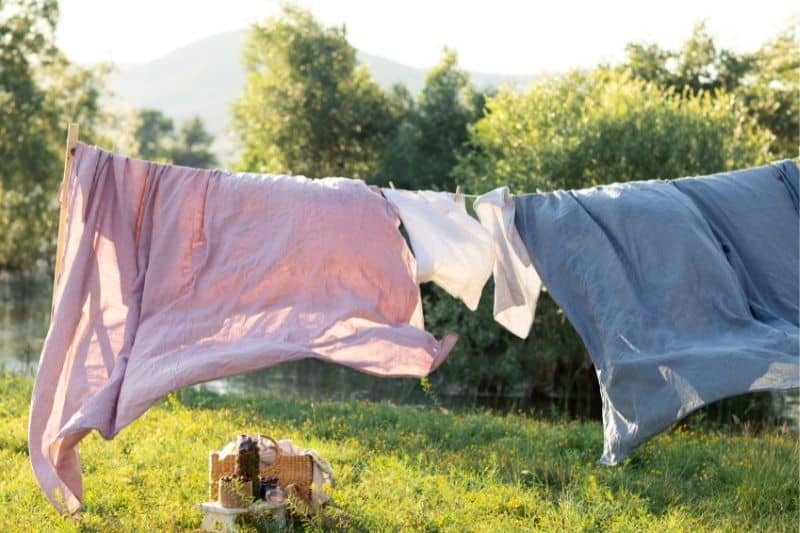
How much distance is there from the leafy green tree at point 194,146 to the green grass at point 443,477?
5371 cm

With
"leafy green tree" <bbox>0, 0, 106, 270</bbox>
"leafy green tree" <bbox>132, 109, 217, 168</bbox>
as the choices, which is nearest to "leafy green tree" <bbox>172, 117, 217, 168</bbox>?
"leafy green tree" <bbox>132, 109, 217, 168</bbox>

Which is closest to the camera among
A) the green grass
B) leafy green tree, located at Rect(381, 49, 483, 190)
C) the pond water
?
the green grass

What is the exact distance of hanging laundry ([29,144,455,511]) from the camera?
432 cm

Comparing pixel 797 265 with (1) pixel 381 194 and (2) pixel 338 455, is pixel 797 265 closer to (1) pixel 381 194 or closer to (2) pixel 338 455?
(1) pixel 381 194

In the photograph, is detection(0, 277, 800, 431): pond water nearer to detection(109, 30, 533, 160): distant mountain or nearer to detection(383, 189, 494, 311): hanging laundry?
detection(383, 189, 494, 311): hanging laundry

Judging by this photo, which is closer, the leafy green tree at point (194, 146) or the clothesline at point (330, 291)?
the clothesline at point (330, 291)

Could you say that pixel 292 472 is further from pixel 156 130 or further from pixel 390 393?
pixel 156 130

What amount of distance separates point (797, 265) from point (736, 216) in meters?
0.39

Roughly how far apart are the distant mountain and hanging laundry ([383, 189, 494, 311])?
499 ft

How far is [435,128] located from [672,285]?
56.2 ft

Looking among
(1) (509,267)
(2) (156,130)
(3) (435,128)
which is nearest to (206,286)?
(1) (509,267)

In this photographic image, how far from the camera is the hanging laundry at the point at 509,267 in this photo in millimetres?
5062

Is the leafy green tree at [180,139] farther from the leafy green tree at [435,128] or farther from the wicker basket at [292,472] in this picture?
the wicker basket at [292,472]

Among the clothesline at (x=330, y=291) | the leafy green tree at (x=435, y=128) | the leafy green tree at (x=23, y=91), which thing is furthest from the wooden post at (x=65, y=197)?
the leafy green tree at (x=23, y=91)
